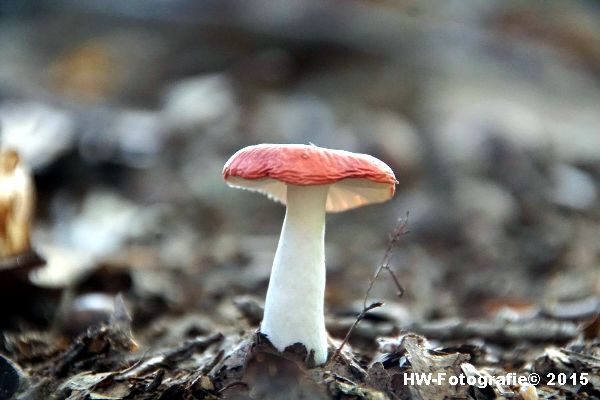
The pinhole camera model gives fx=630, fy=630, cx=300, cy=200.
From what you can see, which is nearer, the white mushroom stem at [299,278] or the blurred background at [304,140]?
the white mushroom stem at [299,278]

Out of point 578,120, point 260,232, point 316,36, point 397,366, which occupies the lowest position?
point 260,232


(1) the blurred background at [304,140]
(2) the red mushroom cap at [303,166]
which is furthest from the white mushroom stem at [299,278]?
(1) the blurred background at [304,140]

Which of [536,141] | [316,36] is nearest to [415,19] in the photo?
[316,36]

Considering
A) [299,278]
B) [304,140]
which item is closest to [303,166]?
[299,278]

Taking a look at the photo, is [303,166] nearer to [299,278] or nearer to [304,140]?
[299,278]

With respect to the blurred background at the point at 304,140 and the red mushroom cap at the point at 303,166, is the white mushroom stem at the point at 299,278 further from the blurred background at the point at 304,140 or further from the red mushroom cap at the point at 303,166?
the blurred background at the point at 304,140

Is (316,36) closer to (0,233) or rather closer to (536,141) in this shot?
(536,141)

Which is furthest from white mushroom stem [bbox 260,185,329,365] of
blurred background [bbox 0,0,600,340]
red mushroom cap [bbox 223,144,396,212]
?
blurred background [bbox 0,0,600,340]
